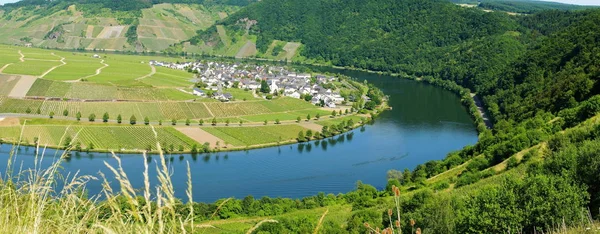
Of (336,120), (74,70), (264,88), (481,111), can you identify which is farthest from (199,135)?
(74,70)

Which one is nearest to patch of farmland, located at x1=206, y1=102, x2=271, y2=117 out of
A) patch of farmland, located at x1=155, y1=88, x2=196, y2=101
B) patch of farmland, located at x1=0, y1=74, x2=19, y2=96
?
patch of farmland, located at x1=155, y1=88, x2=196, y2=101

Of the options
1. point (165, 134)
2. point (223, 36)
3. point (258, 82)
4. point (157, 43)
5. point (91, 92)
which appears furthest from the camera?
point (223, 36)

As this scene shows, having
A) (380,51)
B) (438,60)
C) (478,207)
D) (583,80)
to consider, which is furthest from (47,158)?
(380,51)

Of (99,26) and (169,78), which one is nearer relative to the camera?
(169,78)

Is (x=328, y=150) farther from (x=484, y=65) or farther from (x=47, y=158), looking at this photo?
(x=484, y=65)

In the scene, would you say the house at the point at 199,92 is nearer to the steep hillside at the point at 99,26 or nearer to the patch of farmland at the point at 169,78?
the patch of farmland at the point at 169,78

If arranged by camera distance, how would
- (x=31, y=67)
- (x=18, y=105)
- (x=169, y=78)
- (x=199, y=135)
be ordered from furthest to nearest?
(x=169, y=78), (x=31, y=67), (x=18, y=105), (x=199, y=135)

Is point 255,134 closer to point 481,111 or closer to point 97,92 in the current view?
point 97,92
